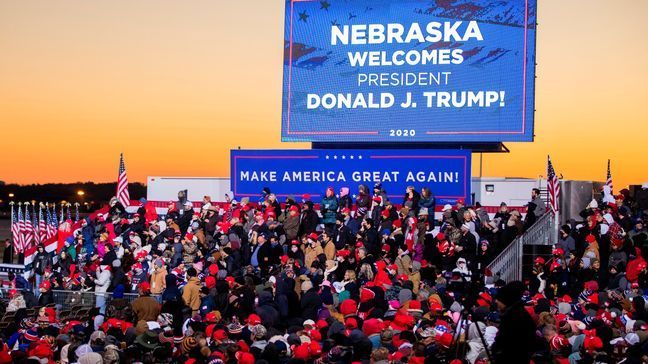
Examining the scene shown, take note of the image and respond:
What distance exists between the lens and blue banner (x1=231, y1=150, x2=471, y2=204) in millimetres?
24875

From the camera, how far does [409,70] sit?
2562cm

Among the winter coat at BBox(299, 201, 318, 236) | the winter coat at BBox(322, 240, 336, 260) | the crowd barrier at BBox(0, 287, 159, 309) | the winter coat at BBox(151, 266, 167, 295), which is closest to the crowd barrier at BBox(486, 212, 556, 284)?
the winter coat at BBox(322, 240, 336, 260)

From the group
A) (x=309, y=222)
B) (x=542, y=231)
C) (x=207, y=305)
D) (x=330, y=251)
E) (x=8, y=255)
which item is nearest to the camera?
(x=207, y=305)

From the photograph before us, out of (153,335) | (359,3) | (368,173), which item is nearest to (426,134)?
(368,173)

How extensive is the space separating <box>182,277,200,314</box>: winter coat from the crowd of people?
0.13 feet

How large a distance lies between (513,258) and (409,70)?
7069 millimetres

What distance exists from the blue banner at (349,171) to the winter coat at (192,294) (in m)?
7.35

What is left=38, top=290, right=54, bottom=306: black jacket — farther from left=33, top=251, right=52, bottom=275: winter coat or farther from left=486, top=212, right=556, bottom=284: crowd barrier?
left=486, top=212, right=556, bottom=284: crowd barrier

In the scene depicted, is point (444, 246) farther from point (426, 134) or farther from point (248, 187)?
point (248, 187)

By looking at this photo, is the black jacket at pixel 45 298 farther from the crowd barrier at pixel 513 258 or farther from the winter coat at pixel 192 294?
the crowd barrier at pixel 513 258

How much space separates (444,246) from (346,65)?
25.2 ft

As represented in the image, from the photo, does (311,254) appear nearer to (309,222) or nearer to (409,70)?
(309,222)

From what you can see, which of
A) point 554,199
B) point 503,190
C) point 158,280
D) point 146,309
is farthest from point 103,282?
point 503,190

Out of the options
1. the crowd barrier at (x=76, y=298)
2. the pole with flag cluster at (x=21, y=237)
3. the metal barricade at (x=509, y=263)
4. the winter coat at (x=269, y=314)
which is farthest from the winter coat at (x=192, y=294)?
the pole with flag cluster at (x=21, y=237)
